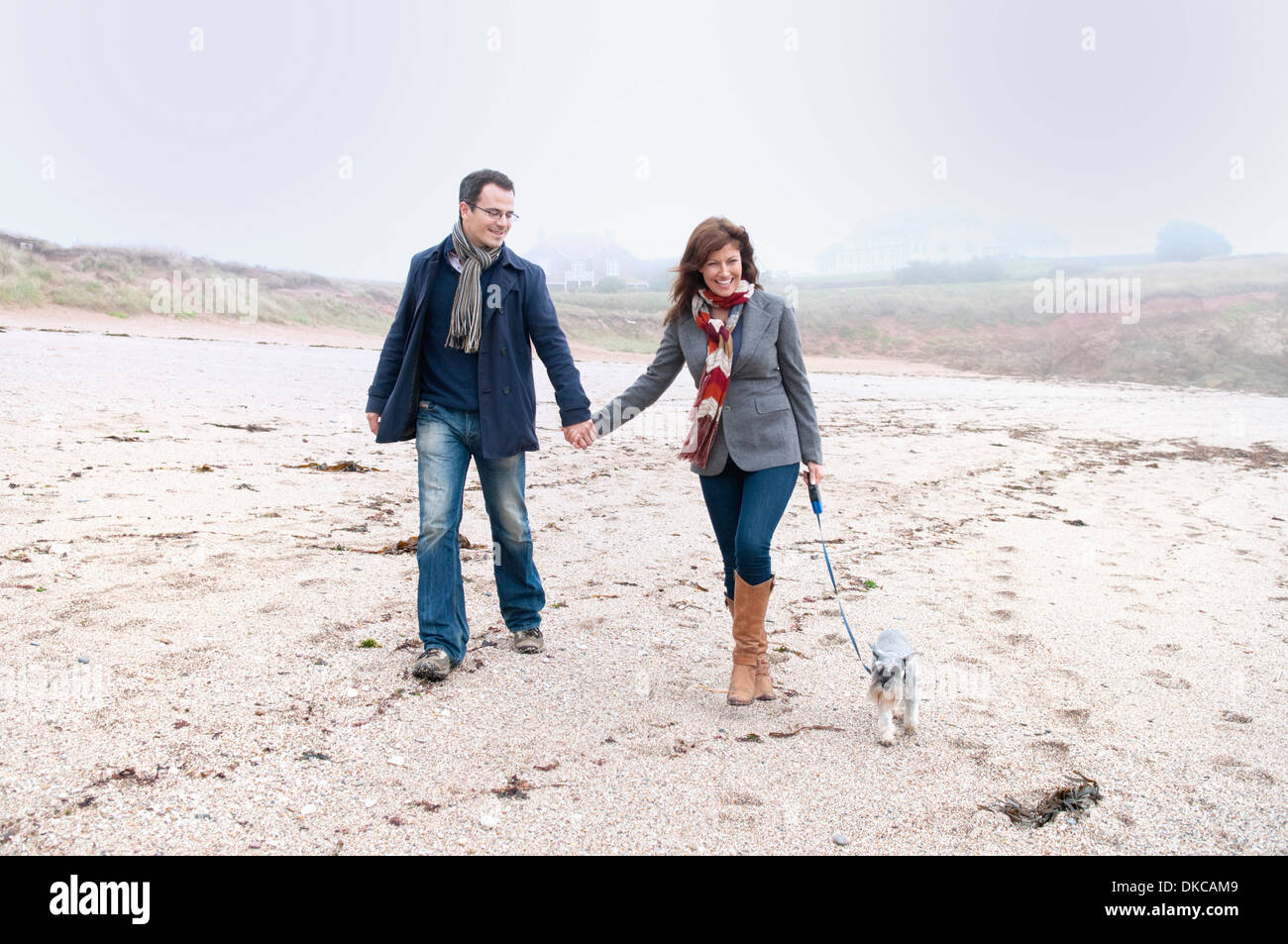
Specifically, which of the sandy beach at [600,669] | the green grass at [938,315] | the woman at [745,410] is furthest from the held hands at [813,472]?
the green grass at [938,315]

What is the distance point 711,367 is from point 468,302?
1.04 meters

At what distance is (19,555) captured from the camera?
15.3 feet

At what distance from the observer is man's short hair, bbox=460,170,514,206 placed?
367 centimetres

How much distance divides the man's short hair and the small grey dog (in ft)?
7.83

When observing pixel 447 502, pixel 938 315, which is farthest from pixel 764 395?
pixel 938 315

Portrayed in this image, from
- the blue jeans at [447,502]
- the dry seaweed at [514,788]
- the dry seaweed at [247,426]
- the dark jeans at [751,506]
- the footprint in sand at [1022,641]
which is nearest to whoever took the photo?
the dry seaweed at [514,788]

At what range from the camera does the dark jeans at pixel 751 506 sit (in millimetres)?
3545

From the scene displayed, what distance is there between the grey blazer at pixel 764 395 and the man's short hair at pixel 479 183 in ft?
3.08

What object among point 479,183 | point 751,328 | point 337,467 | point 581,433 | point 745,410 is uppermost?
point 479,183

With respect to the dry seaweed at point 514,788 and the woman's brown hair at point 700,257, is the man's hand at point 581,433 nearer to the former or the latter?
the woman's brown hair at point 700,257

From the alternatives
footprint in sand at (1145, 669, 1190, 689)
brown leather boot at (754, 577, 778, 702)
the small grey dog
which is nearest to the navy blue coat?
brown leather boot at (754, 577, 778, 702)

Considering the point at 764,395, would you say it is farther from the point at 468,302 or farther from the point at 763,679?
the point at 468,302

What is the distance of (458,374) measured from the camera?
3.81m
